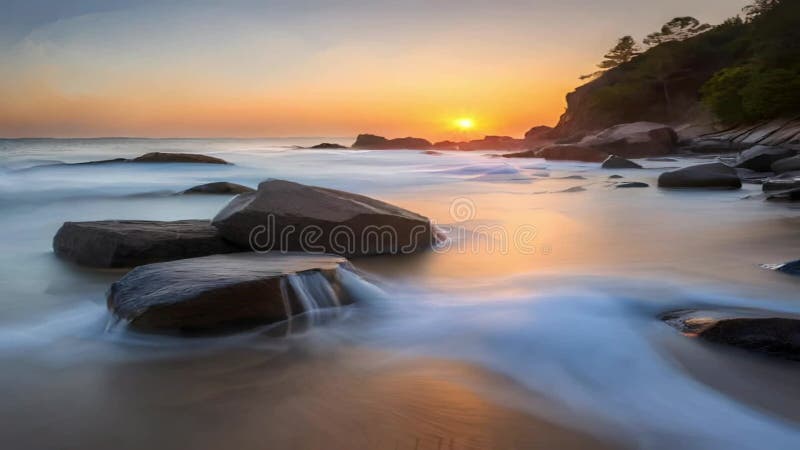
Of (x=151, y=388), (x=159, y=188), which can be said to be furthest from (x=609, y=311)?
(x=159, y=188)

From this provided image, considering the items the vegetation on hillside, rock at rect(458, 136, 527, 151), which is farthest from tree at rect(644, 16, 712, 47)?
rock at rect(458, 136, 527, 151)

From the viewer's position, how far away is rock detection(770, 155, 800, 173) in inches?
400

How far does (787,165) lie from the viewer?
1045cm

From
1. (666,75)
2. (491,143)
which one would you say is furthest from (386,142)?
(666,75)

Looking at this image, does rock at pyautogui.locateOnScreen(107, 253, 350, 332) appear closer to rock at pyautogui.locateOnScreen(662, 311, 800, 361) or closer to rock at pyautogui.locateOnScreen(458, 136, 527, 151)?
rock at pyautogui.locateOnScreen(662, 311, 800, 361)

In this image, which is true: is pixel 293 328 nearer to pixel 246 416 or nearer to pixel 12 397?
pixel 246 416

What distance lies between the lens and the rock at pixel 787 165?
33.3 ft

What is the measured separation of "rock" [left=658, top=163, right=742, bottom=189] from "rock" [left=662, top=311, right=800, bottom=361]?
7911 mm

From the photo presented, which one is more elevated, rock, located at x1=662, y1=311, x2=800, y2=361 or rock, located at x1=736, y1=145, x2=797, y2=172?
rock, located at x1=736, y1=145, x2=797, y2=172

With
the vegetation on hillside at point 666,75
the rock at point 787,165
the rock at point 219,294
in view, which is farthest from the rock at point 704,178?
the vegetation on hillside at point 666,75

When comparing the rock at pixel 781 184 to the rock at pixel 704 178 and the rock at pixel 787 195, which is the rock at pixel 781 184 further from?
the rock at pixel 704 178

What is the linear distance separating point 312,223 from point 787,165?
10.3 m

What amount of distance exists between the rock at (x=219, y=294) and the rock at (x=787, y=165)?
1050 cm

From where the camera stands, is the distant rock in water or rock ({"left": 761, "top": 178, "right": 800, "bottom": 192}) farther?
the distant rock in water
